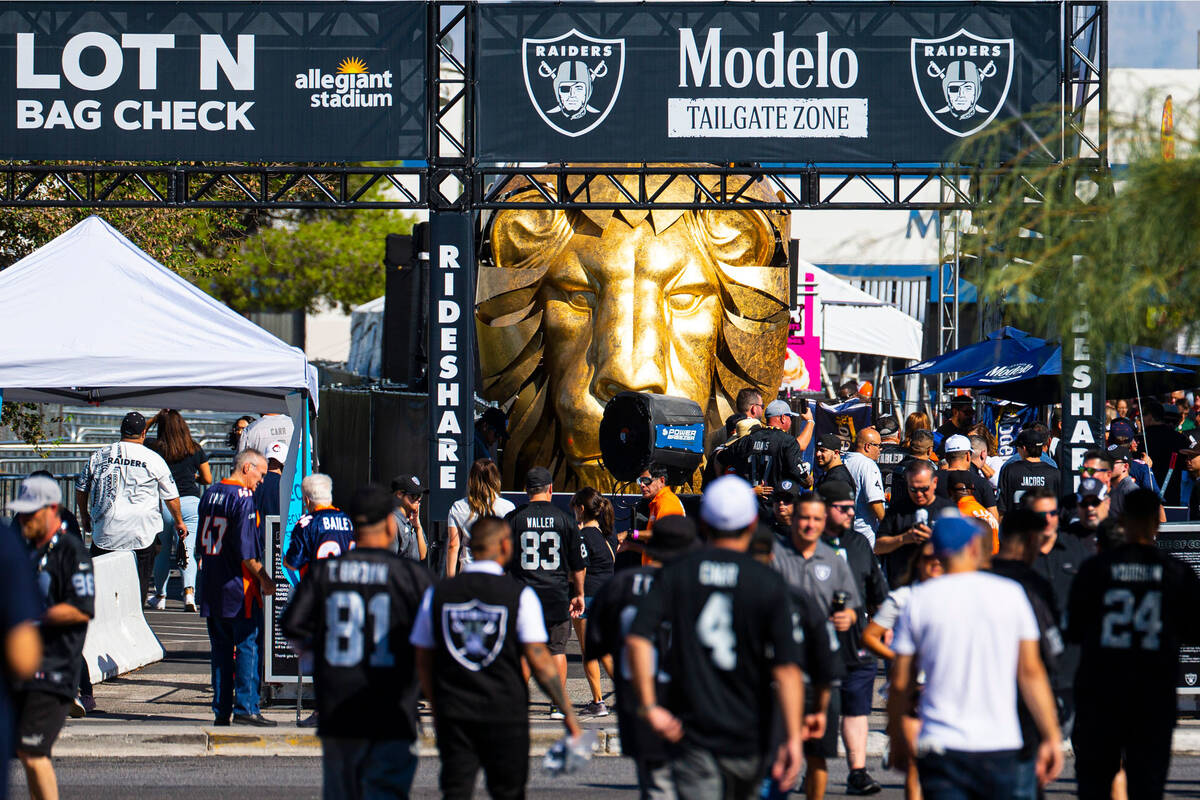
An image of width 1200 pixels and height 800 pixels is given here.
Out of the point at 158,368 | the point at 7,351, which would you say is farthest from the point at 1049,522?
the point at 7,351

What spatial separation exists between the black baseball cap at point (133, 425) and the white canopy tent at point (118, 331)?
1.02 m

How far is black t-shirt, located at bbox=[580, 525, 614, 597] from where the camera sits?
35.9ft

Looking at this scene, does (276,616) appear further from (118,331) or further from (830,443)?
(830,443)

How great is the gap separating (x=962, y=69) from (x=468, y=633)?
371 inches

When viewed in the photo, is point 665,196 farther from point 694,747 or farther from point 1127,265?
point 694,747

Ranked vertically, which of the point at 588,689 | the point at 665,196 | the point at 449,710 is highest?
the point at 665,196

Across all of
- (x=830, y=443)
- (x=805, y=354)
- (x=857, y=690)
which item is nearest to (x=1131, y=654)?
(x=857, y=690)

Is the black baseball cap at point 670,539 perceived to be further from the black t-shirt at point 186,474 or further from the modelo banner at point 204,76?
the black t-shirt at point 186,474

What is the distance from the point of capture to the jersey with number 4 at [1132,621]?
6.62 metres

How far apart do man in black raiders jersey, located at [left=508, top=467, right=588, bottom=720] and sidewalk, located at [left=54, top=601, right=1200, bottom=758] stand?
0.57m

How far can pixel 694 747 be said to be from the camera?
5594mm

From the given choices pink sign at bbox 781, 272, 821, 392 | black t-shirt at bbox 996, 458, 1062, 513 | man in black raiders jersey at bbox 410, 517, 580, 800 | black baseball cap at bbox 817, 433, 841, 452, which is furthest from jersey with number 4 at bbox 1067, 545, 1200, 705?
pink sign at bbox 781, 272, 821, 392

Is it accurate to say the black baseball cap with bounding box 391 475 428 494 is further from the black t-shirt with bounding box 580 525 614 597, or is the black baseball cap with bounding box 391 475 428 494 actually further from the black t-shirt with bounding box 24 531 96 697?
the black t-shirt with bounding box 24 531 96 697

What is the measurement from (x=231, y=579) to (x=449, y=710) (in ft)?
14.1
